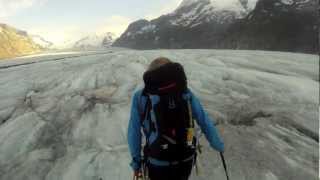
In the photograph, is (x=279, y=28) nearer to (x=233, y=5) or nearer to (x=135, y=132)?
(x=233, y=5)

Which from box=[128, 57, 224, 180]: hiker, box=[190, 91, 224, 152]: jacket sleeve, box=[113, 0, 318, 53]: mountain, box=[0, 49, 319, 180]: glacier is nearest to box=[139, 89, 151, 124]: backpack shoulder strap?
box=[128, 57, 224, 180]: hiker

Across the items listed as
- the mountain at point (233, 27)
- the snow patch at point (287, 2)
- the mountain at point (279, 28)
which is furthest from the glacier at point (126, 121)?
the snow patch at point (287, 2)

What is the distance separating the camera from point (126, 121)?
7.02 m

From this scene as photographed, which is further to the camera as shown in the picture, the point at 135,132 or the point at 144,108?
the point at 135,132

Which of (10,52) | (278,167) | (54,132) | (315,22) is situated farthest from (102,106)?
(10,52)

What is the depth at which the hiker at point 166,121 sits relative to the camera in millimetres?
3695

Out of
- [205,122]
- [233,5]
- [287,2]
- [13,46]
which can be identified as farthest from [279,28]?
[13,46]

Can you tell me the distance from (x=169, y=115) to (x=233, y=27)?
12142 cm

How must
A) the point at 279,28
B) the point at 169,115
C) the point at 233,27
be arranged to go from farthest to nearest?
the point at 233,27, the point at 279,28, the point at 169,115

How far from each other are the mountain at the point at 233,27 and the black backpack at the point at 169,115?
81.1 meters

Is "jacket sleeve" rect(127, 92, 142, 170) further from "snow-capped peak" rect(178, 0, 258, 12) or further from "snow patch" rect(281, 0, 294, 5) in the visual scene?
"snow-capped peak" rect(178, 0, 258, 12)

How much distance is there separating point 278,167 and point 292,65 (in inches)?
207

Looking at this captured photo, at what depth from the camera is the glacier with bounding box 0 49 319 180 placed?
5.69 m

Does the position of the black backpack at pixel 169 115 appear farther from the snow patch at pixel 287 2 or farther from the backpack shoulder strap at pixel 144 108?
the snow patch at pixel 287 2
